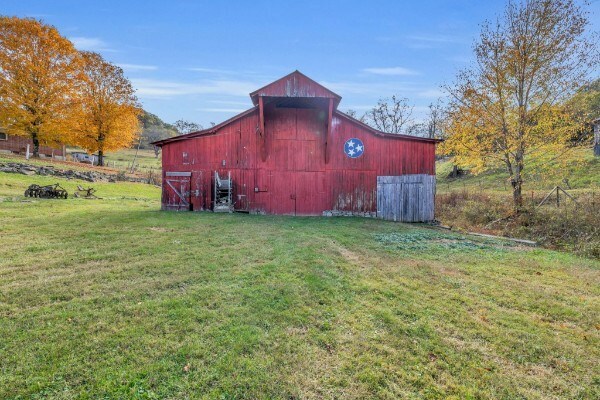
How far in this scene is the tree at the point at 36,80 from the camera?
26109mm

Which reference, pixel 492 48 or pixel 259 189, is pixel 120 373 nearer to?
pixel 259 189

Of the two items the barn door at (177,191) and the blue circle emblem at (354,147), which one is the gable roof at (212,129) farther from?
the blue circle emblem at (354,147)

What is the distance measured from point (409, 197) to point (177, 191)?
1260 cm

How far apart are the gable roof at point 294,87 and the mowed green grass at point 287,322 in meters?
8.74

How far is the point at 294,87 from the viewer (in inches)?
562

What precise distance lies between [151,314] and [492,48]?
19693 millimetres

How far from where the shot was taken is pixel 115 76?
3447 cm

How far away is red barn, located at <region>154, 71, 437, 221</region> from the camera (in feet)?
52.1

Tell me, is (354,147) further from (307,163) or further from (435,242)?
(435,242)

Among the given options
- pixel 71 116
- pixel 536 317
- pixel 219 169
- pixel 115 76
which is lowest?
pixel 536 317

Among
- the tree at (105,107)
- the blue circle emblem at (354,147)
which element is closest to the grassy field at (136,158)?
the tree at (105,107)

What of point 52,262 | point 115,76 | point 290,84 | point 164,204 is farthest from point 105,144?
point 52,262

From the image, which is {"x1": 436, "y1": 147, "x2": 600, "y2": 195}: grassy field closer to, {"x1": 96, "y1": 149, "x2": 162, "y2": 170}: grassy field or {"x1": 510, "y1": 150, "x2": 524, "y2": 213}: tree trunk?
{"x1": 510, "y1": 150, "x2": 524, "y2": 213}: tree trunk

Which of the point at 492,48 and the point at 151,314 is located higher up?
the point at 492,48
